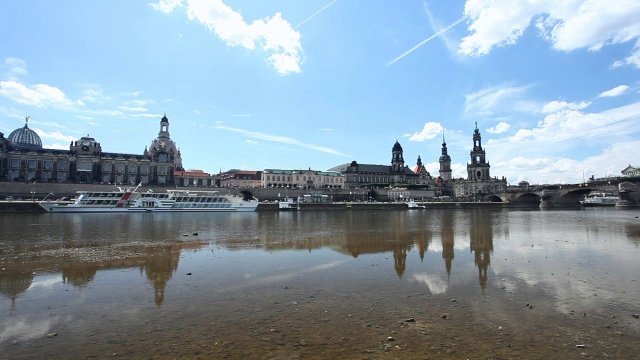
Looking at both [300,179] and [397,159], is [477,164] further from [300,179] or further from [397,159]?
[300,179]

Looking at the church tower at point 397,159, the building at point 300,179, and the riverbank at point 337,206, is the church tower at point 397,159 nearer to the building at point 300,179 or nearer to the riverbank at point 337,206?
the building at point 300,179

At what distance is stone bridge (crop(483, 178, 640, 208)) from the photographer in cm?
9350

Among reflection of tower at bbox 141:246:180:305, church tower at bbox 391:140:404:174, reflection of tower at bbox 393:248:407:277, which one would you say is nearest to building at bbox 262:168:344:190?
church tower at bbox 391:140:404:174

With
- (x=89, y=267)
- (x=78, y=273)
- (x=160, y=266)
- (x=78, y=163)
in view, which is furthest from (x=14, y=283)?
(x=78, y=163)

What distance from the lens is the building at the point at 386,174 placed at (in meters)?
159

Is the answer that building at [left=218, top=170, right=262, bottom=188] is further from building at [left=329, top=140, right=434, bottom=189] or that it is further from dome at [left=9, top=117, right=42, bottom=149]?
dome at [left=9, top=117, right=42, bottom=149]

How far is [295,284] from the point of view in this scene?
12.0 meters

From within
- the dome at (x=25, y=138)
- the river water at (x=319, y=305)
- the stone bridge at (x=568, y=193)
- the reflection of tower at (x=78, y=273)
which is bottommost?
the river water at (x=319, y=305)

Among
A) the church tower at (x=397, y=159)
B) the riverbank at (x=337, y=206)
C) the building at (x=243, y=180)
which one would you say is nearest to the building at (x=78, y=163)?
the building at (x=243, y=180)

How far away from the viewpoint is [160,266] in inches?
587

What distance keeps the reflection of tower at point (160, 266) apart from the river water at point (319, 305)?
8 centimetres

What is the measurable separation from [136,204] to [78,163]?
50094mm

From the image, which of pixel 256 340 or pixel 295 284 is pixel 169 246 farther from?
pixel 256 340

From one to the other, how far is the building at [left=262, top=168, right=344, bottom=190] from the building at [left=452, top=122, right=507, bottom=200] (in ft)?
193
